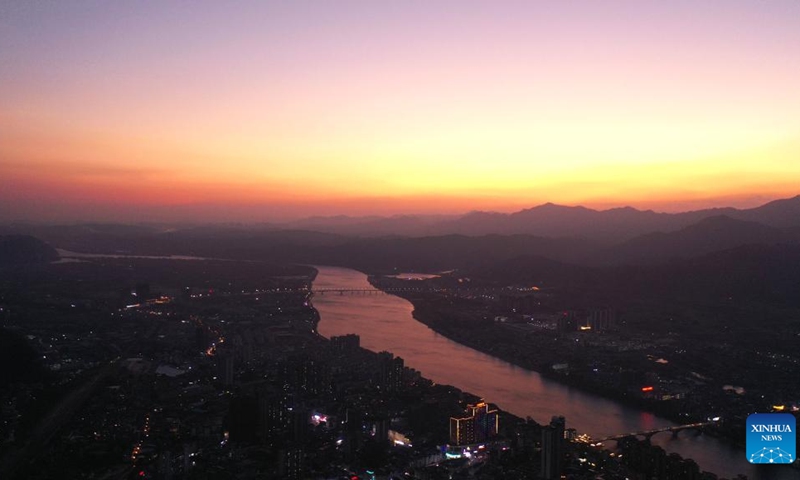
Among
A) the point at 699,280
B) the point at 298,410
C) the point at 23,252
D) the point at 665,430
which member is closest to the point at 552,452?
the point at 665,430

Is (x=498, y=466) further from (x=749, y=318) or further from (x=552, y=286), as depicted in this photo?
(x=552, y=286)

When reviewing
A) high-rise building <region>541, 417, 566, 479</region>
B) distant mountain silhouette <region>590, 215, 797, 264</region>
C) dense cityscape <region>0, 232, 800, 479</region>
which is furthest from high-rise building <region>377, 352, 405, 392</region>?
distant mountain silhouette <region>590, 215, 797, 264</region>

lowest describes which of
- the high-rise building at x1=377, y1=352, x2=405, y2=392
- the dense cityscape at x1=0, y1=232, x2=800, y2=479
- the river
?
the river

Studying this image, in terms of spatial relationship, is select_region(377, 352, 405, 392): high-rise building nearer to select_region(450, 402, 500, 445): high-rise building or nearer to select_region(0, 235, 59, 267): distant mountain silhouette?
select_region(450, 402, 500, 445): high-rise building

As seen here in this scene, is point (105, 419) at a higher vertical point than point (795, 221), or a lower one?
lower

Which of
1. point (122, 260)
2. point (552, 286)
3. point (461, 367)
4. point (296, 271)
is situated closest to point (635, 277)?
point (552, 286)

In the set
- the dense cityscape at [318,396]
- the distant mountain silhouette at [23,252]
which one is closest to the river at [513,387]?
the dense cityscape at [318,396]
